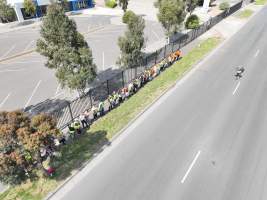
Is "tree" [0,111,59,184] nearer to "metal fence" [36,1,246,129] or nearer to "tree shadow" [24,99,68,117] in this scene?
"metal fence" [36,1,246,129]

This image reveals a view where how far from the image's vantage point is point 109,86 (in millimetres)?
21500

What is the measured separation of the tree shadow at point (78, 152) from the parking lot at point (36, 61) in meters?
6.61

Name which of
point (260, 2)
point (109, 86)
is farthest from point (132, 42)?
point (260, 2)

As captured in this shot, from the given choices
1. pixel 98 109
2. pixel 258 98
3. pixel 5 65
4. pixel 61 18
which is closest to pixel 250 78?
pixel 258 98

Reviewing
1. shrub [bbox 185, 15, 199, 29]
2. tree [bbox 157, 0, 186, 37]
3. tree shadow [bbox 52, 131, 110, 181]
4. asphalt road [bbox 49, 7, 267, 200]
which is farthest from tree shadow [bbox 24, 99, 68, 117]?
shrub [bbox 185, 15, 199, 29]

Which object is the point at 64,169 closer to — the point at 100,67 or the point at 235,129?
the point at 235,129

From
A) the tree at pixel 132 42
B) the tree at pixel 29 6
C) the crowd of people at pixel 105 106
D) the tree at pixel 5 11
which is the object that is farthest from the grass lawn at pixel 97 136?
the tree at pixel 5 11

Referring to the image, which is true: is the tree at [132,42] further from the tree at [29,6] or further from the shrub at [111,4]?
the shrub at [111,4]

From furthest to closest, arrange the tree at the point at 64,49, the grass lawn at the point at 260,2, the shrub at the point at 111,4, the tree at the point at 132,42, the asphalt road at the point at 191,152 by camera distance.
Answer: the shrub at the point at 111,4, the grass lawn at the point at 260,2, the tree at the point at 132,42, the tree at the point at 64,49, the asphalt road at the point at 191,152

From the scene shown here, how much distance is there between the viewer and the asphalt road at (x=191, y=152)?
1112cm

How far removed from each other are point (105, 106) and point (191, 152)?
8.64 metres

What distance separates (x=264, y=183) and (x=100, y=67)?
19498 mm

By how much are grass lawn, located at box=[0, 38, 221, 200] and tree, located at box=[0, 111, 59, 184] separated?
1730 millimetres

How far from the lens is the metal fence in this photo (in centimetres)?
1698
